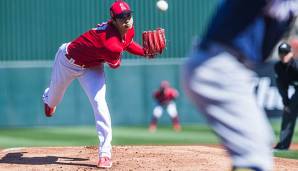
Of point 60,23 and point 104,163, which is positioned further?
point 60,23

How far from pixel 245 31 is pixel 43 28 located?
1435 cm

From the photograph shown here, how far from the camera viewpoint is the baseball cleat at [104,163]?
19.7 ft

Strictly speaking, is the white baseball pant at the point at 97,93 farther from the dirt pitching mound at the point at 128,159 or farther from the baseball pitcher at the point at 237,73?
the baseball pitcher at the point at 237,73

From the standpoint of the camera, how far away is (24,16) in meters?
16.6

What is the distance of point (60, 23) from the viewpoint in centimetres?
1650

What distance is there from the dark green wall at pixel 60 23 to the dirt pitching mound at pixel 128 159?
918cm

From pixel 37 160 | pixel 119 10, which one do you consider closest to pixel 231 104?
pixel 119 10

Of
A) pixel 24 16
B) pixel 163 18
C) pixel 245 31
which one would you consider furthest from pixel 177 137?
pixel 245 31

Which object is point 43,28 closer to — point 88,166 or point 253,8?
point 88,166

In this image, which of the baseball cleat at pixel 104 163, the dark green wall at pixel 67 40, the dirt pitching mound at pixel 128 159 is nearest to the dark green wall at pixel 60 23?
the dark green wall at pixel 67 40

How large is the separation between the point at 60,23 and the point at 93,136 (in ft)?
14.6

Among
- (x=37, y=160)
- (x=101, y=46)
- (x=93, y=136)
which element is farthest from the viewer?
(x=93, y=136)

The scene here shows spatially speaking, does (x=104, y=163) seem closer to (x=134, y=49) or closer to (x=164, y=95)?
(x=134, y=49)

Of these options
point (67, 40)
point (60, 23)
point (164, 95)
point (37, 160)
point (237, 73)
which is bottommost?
point (237, 73)
